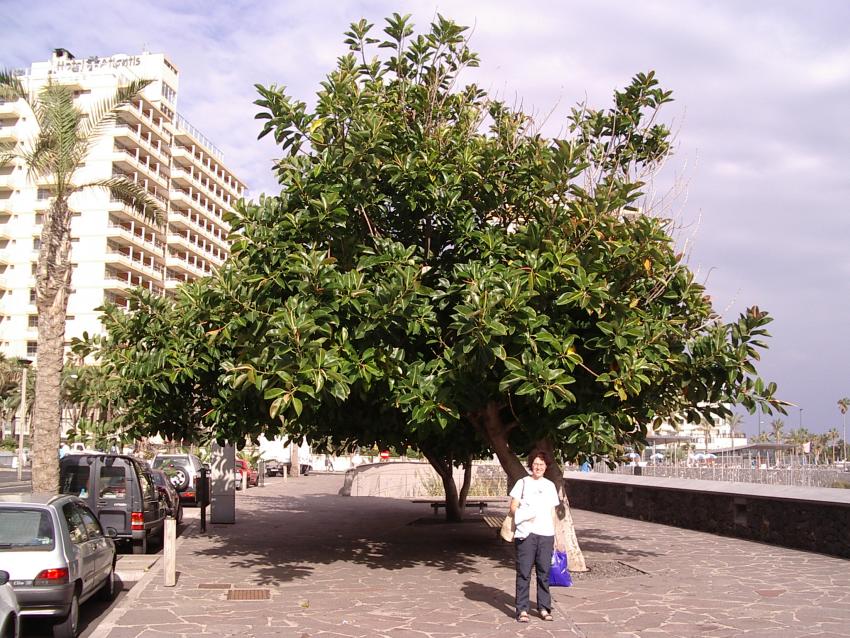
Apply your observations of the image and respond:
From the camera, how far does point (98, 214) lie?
69.2 metres

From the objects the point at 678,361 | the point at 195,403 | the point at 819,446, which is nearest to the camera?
the point at 678,361

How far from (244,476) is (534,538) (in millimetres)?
29916

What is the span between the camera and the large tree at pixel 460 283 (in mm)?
9523

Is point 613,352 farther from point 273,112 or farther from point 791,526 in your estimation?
point 791,526

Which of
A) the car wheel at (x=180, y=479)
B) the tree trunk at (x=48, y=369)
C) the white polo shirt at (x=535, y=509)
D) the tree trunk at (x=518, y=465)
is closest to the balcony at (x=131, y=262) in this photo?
the car wheel at (x=180, y=479)

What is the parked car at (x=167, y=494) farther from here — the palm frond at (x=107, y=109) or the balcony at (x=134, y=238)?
the balcony at (x=134, y=238)

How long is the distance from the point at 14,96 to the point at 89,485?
25.7 feet

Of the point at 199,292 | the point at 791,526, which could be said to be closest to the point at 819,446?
the point at 791,526

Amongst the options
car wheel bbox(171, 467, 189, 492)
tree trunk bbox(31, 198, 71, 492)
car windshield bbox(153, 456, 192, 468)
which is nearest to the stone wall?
car windshield bbox(153, 456, 192, 468)

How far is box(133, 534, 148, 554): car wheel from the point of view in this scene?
48.3ft

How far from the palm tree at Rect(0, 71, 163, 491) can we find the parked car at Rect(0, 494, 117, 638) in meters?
6.13

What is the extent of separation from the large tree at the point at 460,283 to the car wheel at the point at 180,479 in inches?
586

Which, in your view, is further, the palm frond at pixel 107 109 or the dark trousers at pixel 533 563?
the palm frond at pixel 107 109

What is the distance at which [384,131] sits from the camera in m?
10.9
